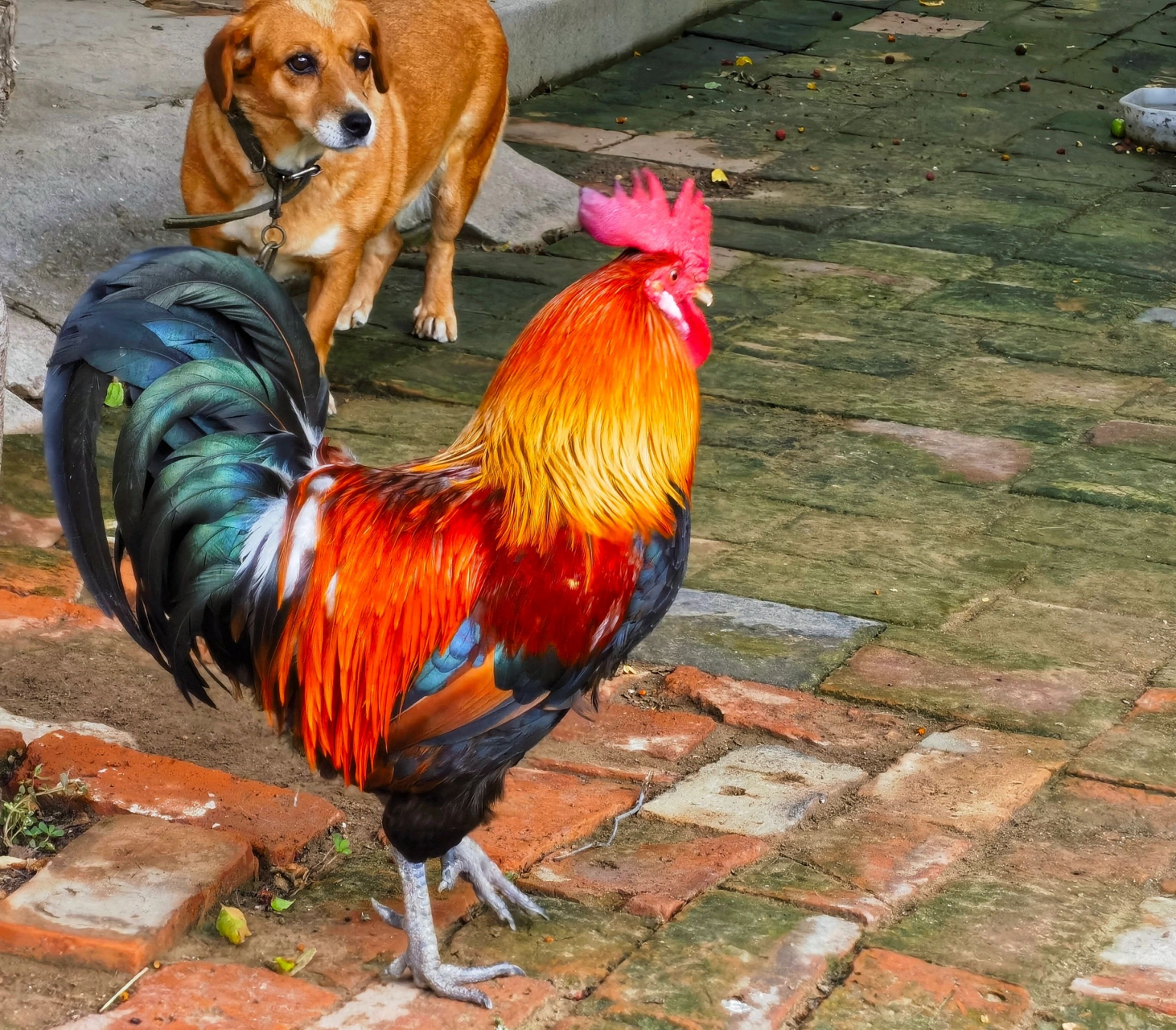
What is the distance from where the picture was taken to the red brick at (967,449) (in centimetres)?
574

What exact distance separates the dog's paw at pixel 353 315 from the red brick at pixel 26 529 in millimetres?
2243

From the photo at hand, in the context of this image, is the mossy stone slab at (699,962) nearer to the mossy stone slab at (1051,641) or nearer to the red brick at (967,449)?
the mossy stone slab at (1051,641)

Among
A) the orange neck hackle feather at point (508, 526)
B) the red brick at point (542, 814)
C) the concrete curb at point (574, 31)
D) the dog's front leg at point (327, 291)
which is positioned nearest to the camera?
the orange neck hackle feather at point (508, 526)

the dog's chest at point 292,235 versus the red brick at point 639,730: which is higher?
the dog's chest at point 292,235

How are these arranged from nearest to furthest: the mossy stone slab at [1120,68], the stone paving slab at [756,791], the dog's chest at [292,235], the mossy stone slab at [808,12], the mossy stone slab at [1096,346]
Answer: the stone paving slab at [756,791] → the dog's chest at [292,235] → the mossy stone slab at [1096,346] → the mossy stone slab at [1120,68] → the mossy stone slab at [808,12]

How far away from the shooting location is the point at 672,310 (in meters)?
3.08

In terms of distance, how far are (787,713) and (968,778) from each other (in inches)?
20.3

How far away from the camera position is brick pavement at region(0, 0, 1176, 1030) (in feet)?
9.64

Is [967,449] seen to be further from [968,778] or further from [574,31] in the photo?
[574,31]

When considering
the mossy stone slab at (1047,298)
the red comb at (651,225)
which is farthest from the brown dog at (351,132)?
the red comb at (651,225)

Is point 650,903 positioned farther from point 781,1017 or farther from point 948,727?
point 948,727

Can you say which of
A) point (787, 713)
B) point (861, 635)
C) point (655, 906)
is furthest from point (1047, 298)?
point (655, 906)

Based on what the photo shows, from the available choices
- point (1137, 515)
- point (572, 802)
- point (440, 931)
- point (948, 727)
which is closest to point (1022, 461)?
point (1137, 515)

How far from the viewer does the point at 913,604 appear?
4738 mm
